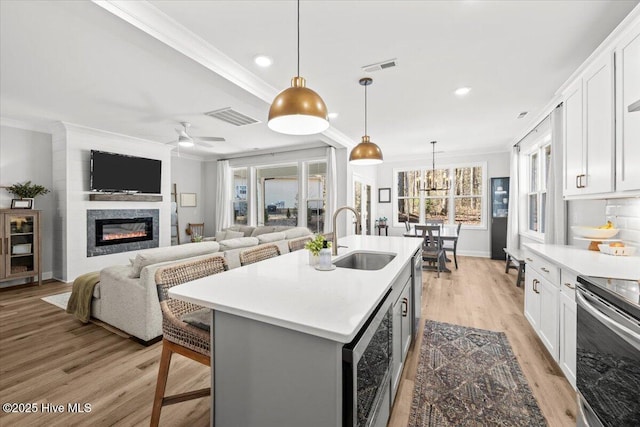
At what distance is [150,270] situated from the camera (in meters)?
2.51

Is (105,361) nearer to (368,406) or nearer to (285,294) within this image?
(285,294)

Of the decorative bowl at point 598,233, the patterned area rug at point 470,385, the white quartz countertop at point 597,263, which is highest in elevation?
the decorative bowl at point 598,233

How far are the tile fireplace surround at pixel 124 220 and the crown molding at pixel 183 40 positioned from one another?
418 centimetres

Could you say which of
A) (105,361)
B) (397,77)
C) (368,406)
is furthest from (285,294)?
(397,77)

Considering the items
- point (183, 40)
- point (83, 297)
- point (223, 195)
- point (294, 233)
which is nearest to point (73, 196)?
point (83, 297)

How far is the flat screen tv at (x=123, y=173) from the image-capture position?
196 inches

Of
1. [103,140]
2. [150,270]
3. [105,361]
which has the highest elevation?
[103,140]

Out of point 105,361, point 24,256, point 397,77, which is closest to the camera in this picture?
point 105,361

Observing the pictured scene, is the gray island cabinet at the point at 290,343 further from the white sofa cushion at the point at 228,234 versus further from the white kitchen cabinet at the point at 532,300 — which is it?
the white sofa cushion at the point at 228,234

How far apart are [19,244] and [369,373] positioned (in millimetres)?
5884

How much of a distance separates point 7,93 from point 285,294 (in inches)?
186

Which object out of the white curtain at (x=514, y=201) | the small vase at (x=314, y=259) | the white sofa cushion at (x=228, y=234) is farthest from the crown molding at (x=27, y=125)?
the white curtain at (x=514, y=201)

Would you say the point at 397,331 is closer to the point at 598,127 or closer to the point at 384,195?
the point at 598,127

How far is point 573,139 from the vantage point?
257 cm
